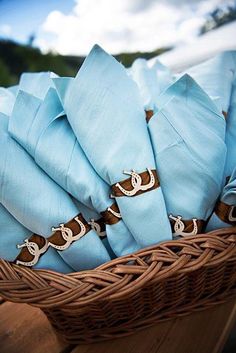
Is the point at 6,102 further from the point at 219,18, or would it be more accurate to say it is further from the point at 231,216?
the point at 219,18

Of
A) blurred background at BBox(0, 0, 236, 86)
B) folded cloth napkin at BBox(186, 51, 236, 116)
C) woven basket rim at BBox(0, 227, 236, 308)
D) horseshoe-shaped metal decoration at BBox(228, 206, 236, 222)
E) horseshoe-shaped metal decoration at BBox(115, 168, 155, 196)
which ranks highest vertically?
blurred background at BBox(0, 0, 236, 86)

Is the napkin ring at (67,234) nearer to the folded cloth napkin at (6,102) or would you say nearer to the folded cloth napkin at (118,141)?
the folded cloth napkin at (118,141)

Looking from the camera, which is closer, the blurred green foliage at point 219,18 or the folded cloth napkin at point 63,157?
the folded cloth napkin at point 63,157

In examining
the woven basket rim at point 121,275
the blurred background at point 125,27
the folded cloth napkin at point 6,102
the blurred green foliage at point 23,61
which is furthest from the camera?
the blurred green foliage at point 23,61

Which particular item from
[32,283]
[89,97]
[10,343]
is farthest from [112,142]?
[10,343]

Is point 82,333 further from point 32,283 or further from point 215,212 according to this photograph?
point 215,212

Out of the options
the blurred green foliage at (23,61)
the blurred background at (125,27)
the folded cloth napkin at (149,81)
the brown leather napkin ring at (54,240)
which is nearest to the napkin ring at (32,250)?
the brown leather napkin ring at (54,240)

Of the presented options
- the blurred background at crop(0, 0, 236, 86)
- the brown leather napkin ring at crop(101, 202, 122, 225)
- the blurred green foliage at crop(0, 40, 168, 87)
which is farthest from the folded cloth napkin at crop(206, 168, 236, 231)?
the blurred green foliage at crop(0, 40, 168, 87)

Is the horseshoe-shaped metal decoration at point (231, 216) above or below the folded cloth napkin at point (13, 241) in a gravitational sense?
below

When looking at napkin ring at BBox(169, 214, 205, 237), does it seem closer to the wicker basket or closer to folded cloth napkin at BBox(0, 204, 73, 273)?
the wicker basket
